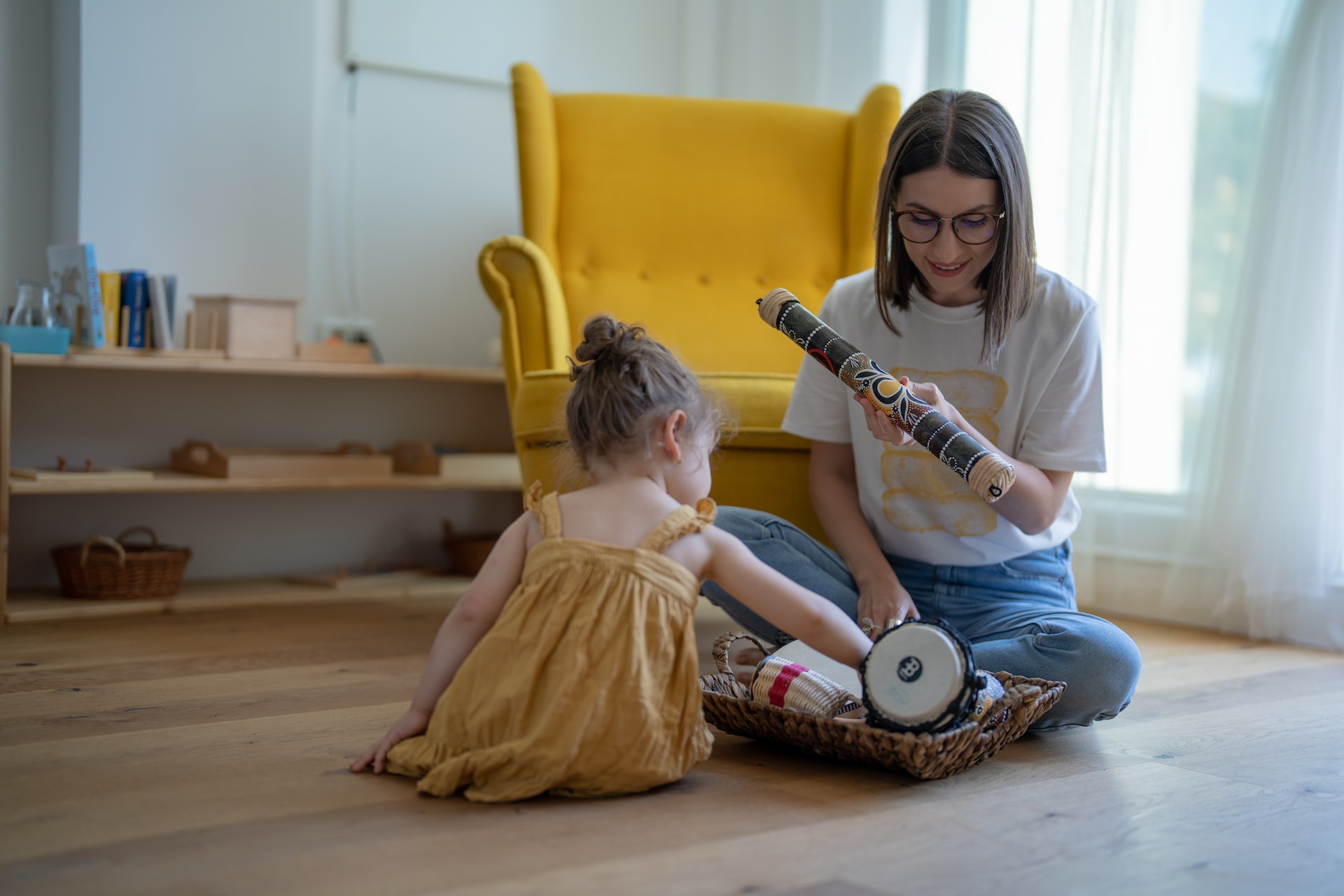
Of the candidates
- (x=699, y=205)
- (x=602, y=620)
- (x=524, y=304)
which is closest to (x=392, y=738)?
(x=602, y=620)

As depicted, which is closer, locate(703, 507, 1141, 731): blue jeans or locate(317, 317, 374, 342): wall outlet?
locate(703, 507, 1141, 731): blue jeans

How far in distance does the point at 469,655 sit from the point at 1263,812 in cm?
74

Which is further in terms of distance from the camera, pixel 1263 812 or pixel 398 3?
pixel 398 3

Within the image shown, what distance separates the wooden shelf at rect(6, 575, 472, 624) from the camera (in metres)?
2.03

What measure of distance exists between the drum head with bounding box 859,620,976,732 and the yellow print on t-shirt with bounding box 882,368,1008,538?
38cm

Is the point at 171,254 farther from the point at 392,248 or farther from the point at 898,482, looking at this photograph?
the point at 898,482

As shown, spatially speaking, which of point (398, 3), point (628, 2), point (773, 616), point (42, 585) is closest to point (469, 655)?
point (773, 616)

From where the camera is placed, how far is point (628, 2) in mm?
3127

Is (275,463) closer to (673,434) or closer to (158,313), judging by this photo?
(158,313)

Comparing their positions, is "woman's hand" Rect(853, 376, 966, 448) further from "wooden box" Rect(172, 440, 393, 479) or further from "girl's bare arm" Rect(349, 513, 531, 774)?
"wooden box" Rect(172, 440, 393, 479)

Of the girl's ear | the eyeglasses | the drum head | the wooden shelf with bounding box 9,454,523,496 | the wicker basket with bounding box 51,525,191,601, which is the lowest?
the wicker basket with bounding box 51,525,191,601

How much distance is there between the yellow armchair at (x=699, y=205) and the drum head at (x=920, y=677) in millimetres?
1245

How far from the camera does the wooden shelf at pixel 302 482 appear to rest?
6.72ft

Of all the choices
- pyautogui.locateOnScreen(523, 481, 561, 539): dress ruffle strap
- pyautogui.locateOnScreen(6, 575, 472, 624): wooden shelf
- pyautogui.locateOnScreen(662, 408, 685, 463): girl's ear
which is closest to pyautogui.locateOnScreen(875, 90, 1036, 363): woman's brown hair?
pyautogui.locateOnScreen(662, 408, 685, 463): girl's ear
